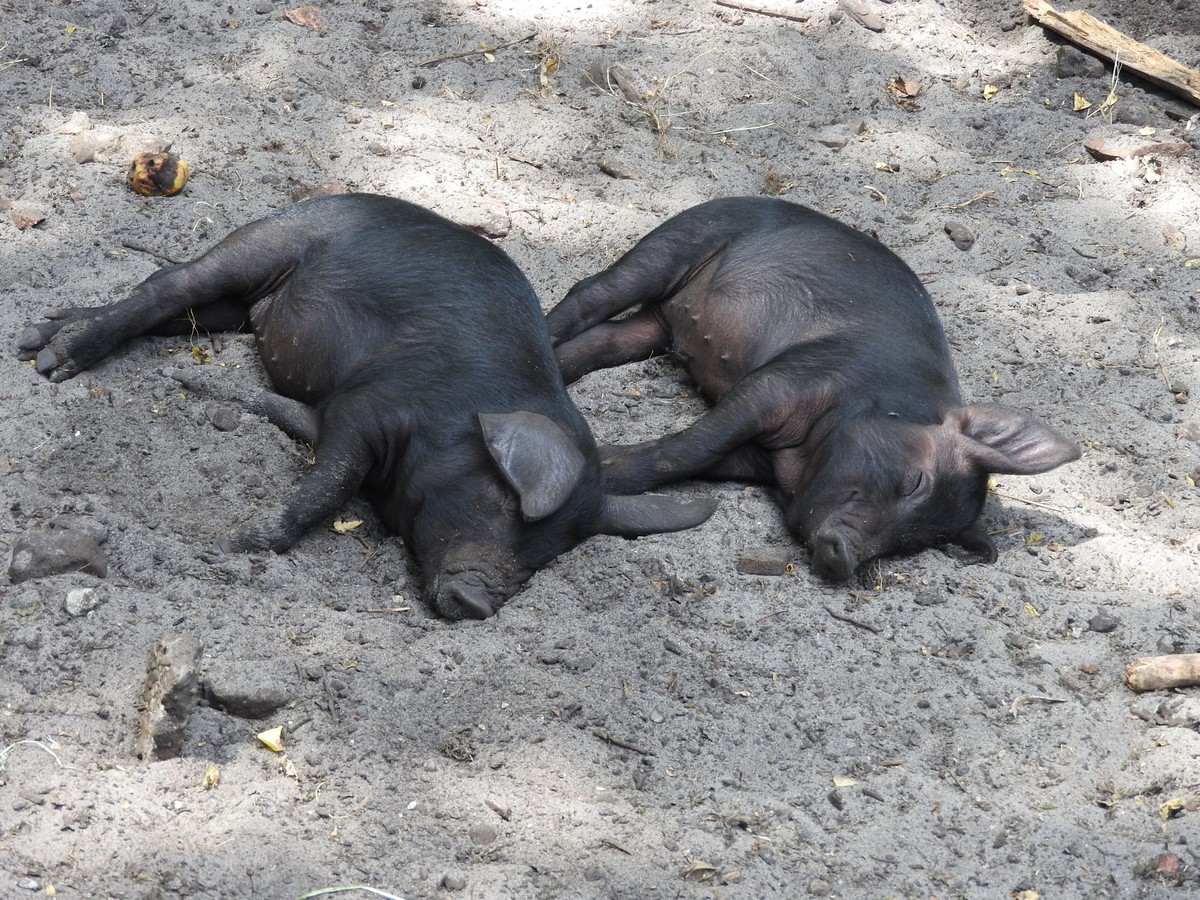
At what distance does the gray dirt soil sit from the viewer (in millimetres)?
3432

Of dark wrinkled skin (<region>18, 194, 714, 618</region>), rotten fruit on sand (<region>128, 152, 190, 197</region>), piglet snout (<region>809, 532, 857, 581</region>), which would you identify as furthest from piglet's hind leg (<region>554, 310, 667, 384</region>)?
rotten fruit on sand (<region>128, 152, 190, 197</region>)

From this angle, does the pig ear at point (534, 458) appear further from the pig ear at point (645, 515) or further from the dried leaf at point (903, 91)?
the dried leaf at point (903, 91)

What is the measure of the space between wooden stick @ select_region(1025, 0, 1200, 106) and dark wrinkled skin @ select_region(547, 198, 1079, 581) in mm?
2789

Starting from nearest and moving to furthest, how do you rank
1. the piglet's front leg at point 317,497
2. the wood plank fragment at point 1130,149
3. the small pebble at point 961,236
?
the piglet's front leg at point 317,497
the small pebble at point 961,236
the wood plank fragment at point 1130,149

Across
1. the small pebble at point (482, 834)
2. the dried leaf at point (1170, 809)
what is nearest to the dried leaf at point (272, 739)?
the small pebble at point (482, 834)

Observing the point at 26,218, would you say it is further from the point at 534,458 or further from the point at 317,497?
the point at 534,458

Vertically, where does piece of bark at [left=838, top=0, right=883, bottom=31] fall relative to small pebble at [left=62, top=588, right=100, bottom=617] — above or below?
above

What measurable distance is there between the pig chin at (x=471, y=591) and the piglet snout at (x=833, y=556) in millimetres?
1063

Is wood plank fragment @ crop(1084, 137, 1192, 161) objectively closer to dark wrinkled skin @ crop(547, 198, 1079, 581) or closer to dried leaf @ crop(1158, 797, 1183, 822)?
dark wrinkled skin @ crop(547, 198, 1079, 581)

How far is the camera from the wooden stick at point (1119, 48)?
7574 mm

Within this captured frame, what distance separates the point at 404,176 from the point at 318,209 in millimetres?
961

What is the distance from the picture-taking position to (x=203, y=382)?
5156mm

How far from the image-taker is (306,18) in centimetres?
727

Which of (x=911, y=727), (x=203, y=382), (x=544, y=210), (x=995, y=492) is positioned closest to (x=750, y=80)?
(x=544, y=210)
